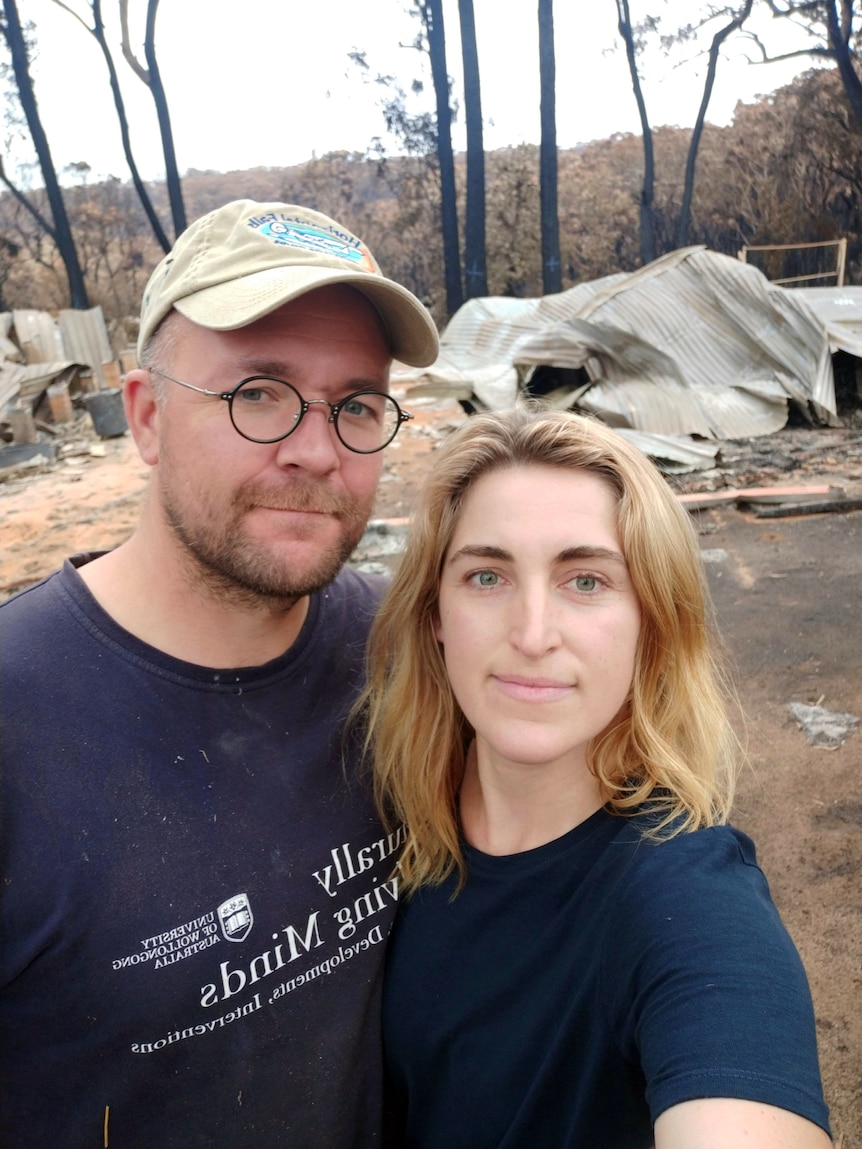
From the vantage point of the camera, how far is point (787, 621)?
476 cm

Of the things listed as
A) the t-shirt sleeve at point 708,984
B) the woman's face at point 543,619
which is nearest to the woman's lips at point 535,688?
the woman's face at point 543,619

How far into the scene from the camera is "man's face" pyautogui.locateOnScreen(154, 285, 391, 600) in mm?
1570

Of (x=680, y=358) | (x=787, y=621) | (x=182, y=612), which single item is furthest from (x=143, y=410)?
(x=680, y=358)

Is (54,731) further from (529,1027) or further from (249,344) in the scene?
(529,1027)

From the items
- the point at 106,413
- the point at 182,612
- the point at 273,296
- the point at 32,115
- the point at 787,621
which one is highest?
the point at 32,115

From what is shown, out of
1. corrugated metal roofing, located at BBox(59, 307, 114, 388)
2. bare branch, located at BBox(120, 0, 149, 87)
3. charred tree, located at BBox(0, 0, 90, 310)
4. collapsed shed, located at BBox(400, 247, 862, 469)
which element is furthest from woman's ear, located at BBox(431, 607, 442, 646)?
bare branch, located at BBox(120, 0, 149, 87)

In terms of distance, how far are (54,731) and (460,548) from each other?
0.77 meters

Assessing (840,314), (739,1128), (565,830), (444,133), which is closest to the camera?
(739,1128)

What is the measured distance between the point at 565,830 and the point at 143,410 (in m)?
1.20

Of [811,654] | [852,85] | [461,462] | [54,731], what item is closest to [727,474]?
[811,654]

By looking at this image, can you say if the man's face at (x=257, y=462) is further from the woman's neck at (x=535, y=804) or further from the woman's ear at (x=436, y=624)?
the woman's neck at (x=535, y=804)

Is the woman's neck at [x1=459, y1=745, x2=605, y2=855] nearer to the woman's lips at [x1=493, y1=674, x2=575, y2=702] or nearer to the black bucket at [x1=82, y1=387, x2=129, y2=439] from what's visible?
the woman's lips at [x1=493, y1=674, x2=575, y2=702]

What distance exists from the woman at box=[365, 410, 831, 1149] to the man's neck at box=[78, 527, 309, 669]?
0.97 feet

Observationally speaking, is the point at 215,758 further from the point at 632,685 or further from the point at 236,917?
the point at 632,685
